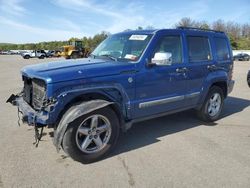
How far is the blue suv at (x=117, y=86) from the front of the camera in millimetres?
3977

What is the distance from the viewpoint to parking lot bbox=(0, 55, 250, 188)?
3689 millimetres

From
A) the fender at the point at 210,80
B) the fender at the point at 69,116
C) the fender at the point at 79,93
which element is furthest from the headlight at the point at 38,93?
the fender at the point at 210,80

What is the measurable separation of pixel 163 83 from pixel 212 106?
2.06 meters

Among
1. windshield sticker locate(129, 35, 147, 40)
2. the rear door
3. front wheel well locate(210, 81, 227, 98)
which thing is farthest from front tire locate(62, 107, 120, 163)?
front wheel well locate(210, 81, 227, 98)

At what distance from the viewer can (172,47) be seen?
5.30 m

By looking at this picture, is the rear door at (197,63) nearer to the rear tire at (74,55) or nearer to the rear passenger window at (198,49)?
the rear passenger window at (198,49)

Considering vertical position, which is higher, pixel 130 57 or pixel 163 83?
pixel 130 57

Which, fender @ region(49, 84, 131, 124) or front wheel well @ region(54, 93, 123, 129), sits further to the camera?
front wheel well @ region(54, 93, 123, 129)

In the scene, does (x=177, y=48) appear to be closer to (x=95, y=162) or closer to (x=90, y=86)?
(x=90, y=86)

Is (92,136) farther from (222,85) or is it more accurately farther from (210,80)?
(222,85)

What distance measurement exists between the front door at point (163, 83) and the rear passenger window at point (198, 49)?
0.31m

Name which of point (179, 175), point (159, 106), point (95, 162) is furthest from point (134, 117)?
point (179, 175)

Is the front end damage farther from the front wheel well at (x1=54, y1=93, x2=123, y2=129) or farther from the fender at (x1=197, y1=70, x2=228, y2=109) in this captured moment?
the fender at (x1=197, y1=70, x2=228, y2=109)

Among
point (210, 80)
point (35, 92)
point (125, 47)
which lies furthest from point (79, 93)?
point (210, 80)
